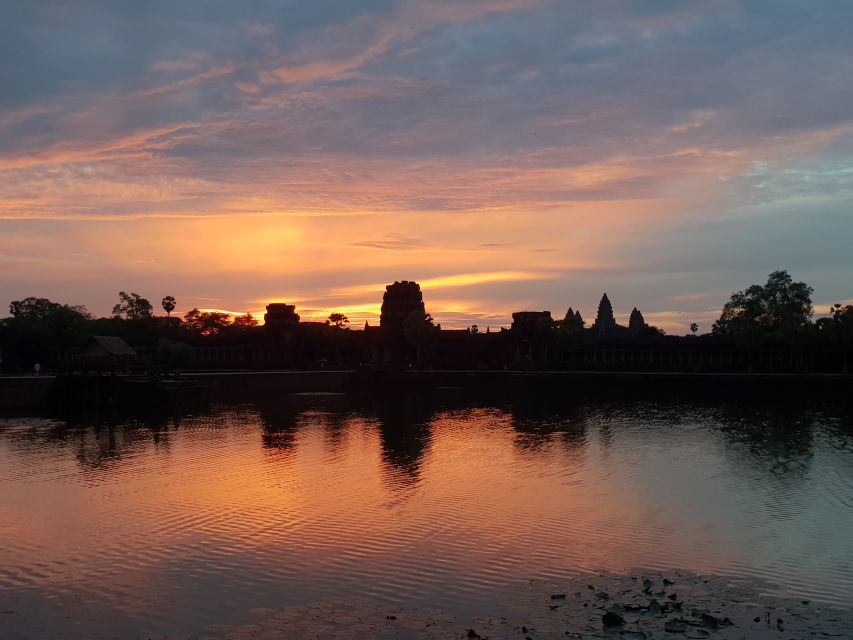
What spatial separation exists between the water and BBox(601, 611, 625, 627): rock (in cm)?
335

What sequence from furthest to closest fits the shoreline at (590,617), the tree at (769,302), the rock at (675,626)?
the tree at (769,302)
the shoreline at (590,617)
the rock at (675,626)

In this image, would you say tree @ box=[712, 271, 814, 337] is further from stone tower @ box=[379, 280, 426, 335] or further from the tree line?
stone tower @ box=[379, 280, 426, 335]

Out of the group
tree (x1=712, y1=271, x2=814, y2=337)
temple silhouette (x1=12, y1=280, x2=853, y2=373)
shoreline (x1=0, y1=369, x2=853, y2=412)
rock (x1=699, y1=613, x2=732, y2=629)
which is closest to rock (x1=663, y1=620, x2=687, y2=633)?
rock (x1=699, y1=613, x2=732, y2=629)

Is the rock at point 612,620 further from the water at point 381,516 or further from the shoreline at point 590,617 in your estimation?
the water at point 381,516

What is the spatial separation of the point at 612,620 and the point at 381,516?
13870 millimetres

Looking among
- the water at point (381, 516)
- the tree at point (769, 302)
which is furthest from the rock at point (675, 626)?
the tree at point (769, 302)

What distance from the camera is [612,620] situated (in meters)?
17.4

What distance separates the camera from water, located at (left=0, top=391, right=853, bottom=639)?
20859 millimetres

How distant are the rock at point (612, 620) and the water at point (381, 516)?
335 cm

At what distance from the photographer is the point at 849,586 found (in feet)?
67.5

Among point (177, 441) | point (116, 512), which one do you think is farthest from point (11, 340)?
point (116, 512)

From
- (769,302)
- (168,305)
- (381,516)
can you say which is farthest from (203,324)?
(381,516)

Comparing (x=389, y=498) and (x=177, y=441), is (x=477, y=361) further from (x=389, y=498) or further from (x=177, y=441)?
(x=389, y=498)

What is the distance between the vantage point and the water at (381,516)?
20859 mm
